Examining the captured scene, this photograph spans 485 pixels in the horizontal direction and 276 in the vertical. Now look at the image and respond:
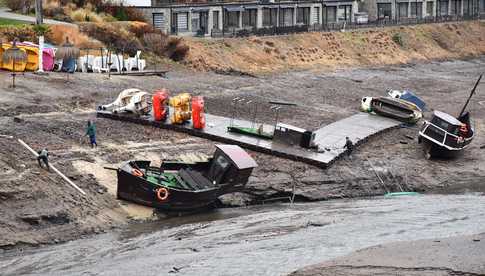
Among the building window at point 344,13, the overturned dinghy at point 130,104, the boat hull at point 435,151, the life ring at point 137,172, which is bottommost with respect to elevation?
the boat hull at point 435,151

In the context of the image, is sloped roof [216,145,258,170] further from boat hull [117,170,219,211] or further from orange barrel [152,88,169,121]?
orange barrel [152,88,169,121]

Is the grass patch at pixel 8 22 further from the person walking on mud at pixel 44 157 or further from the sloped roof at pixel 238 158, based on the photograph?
the sloped roof at pixel 238 158

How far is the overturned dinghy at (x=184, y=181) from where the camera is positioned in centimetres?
3631

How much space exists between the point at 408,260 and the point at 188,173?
12081mm

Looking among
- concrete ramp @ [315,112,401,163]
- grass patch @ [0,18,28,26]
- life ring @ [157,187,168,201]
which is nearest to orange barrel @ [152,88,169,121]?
concrete ramp @ [315,112,401,163]

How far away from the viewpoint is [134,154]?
137ft

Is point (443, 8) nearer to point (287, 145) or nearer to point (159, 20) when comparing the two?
point (159, 20)

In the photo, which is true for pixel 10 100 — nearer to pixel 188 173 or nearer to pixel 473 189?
pixel 188 173

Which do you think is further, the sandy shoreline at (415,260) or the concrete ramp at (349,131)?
the concrete ramp at (349,131)

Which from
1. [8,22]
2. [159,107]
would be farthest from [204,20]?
[159,107]

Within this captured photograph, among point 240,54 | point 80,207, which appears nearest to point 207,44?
point 240,54

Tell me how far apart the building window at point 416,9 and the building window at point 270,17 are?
2761cm

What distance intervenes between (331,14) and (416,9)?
18.4 m

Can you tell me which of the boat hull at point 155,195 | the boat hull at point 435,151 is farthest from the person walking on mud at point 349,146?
the boat hull at point 155,195
